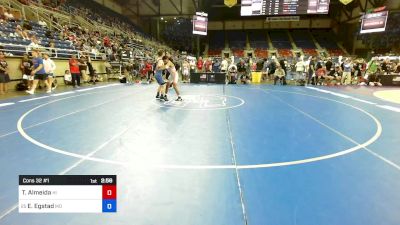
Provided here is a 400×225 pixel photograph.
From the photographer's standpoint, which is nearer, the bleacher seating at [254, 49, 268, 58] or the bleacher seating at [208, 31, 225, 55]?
the bleacher seating at [254, 49, 268, 58]

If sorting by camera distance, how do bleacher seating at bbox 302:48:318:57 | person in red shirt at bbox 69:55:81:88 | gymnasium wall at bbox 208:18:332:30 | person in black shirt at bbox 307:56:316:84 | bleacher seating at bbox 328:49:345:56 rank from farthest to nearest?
gymnasium wall at bbox 208:18:332:30 → bleacher seating at bbox 302:48:318:57 → bleacher seating at bbox 328:49:345:56 → person in black shirt at bbox 307:56:316:84 → person in red shirt at bbox 69:55:81:88

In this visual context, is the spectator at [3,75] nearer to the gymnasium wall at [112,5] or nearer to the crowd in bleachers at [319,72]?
the crowd in bleachers at [319,72]

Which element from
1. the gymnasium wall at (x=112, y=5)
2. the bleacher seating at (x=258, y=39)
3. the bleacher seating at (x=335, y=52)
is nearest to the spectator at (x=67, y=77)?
the gymnasium wall at (x=112, y=5)

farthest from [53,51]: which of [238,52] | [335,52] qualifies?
[335,52]

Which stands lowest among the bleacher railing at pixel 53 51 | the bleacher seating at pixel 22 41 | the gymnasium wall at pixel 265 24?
the bleacher railing at pixel 53 51

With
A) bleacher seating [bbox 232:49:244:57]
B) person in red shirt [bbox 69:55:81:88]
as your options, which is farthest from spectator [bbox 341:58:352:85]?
bleacher seating [bbox 232:49:244:57]

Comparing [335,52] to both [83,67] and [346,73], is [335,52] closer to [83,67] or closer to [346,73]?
[346,73]

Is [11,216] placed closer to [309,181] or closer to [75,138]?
[75,138]
